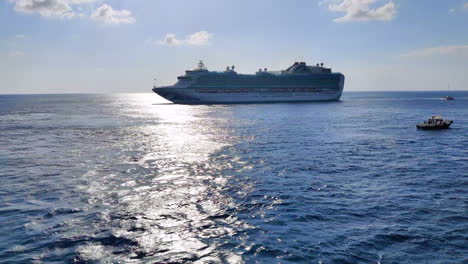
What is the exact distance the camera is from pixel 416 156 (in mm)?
34938

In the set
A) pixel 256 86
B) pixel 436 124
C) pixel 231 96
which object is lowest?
pixel 436 124

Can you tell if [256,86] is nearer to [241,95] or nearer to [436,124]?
[241,95]

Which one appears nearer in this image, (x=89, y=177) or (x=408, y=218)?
(x=408, y=218)

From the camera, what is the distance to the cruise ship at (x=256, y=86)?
135 m

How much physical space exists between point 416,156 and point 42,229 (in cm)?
3513

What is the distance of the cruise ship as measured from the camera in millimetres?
134750

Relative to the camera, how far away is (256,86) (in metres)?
142

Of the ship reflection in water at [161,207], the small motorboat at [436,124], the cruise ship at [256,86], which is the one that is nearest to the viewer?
the ship reflection in water at [161,207]

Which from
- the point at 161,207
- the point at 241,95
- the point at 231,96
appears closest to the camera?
the point at 161,207

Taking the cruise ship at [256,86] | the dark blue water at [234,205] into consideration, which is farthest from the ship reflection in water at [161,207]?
the cruise ship at [256,86]

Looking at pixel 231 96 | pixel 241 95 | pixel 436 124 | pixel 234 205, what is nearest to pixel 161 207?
pixel 234 205

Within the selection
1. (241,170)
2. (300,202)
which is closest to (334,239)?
(300,202)

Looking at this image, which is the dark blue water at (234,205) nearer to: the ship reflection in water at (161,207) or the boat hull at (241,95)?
the ship reflection in water at (161,207)

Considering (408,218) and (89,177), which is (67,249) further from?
(408,218)
